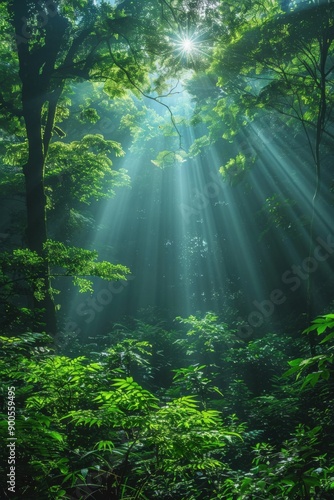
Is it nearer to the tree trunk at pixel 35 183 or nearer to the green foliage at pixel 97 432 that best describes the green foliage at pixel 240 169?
the tree trunk at pixel 35 183

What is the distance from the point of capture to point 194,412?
8.04 feet

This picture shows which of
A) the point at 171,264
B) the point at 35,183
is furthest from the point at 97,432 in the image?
the point at 171,264

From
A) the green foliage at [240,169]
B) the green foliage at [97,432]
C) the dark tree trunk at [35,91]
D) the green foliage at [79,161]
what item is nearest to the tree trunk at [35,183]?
the dark tree trunk at [35,91]

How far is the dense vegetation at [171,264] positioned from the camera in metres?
2.40

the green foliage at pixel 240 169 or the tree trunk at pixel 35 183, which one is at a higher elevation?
the green foliage at pixel 240 169

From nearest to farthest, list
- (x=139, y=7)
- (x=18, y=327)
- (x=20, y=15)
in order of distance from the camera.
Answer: (x=18, y=327)
(x=20, y=15)
(x=139, y=7)

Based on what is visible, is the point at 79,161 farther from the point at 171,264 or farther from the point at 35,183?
the point at 171,264

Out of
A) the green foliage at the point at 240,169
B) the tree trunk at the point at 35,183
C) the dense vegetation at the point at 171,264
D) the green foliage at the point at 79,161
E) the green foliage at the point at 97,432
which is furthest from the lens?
the green foliage at the point at 79,161

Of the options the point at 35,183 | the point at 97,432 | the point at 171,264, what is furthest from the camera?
the point at 171,264

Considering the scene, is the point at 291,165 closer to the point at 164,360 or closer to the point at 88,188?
the point at 88,188

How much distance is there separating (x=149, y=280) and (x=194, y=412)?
1848cm

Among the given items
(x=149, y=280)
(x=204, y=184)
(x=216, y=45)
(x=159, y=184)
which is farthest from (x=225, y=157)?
(x=216, y=45)

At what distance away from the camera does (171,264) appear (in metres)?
21.3

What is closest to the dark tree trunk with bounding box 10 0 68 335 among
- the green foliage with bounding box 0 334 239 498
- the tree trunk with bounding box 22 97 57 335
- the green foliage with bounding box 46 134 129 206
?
the tree trunk with bounding box 22 97 57 335
